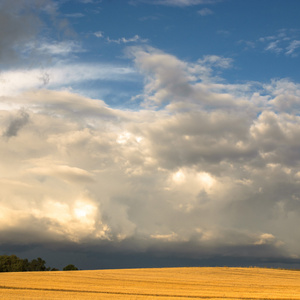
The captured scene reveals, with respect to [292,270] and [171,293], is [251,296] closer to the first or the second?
[171,293]

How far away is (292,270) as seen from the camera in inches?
3812

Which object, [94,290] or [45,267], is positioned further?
[45,267]

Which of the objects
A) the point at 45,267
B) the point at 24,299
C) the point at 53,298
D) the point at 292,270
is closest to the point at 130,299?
the point at 53,298

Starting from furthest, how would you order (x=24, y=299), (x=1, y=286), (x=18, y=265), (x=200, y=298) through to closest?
(x=18, y=265) → (x=1, y=286) → (x=200, y=298) → (x=24, y=299)

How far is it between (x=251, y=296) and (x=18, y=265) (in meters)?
112

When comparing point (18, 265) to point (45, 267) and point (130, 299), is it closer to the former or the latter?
point (45, 267)

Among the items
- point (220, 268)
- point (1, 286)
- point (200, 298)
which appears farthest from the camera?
point (220, 268)

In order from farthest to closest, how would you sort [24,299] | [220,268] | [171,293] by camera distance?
[220,268], [171,293], [24,299]

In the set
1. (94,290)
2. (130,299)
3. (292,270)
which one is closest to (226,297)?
(130,299)

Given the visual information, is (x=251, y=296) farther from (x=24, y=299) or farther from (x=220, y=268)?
(x=220, y=268)

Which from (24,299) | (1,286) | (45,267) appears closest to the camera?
(24,299)

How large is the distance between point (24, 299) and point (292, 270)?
77418 millimetres

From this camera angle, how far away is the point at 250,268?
3775 inches

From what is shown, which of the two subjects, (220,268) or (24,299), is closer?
(24,299)
